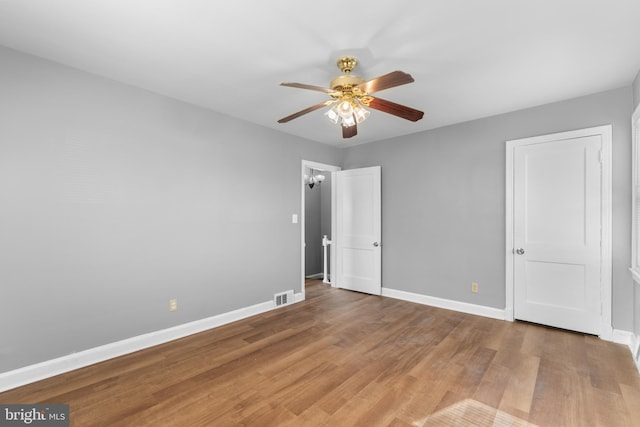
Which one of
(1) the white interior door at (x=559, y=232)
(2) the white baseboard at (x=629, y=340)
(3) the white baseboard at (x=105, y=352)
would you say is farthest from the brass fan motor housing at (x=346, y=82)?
(2) the white baseboard at (x=629, y=340)

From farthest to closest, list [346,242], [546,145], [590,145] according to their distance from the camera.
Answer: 1. [346,242]
2. [546,145]
3. [590,145]

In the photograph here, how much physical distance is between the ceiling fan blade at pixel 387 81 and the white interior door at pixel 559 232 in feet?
7.87

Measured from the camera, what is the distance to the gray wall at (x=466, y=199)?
9.52 feet


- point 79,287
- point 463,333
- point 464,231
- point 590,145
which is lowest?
point 463,333

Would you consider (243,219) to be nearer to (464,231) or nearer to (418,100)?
(418,100)

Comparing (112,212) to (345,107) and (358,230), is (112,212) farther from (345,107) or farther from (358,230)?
(358,230)

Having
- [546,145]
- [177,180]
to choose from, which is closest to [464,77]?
[546,145]

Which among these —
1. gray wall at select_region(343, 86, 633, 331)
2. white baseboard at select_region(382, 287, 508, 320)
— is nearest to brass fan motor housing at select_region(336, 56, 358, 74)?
gray wall at select_region(343, 86, 633, 331)

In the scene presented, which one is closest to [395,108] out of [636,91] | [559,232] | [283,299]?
[636,91]

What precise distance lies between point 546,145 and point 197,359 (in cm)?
435

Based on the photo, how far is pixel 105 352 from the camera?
2604mm

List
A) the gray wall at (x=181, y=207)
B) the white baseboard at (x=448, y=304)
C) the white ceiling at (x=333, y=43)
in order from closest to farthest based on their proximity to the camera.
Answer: the white ceiling at (x=333, y=43) → the gray wall at (x=181, y=207) → the white baseboard at (x=448, y=304)

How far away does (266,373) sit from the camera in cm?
239

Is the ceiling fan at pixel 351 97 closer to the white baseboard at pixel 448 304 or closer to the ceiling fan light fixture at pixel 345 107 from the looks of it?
the ceiling fan light fixture at pixel 345 107
